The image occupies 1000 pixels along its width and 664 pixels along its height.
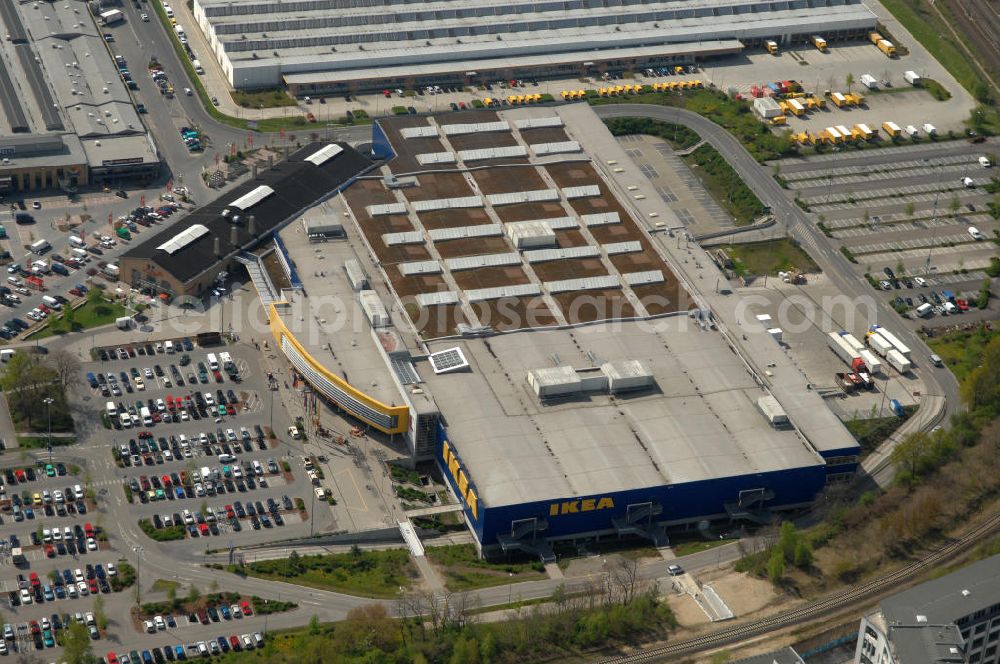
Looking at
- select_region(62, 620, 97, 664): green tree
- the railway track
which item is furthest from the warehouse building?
select_region(62, 620, 97, 664): green tree

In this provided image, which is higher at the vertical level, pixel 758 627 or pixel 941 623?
pixel 941 623

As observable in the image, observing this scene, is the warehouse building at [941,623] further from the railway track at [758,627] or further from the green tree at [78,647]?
the green tree at [78,647]

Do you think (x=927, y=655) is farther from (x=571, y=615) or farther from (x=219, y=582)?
(x=219, y=582)

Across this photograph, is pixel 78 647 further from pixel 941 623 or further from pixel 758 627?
pixel 941 623

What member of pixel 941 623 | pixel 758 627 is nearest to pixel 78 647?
pixel 758 627

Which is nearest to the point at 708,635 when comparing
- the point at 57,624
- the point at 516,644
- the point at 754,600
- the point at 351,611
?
the point at 754,600

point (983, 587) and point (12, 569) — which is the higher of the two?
point (983, 587)

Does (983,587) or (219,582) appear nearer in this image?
(983,587)
